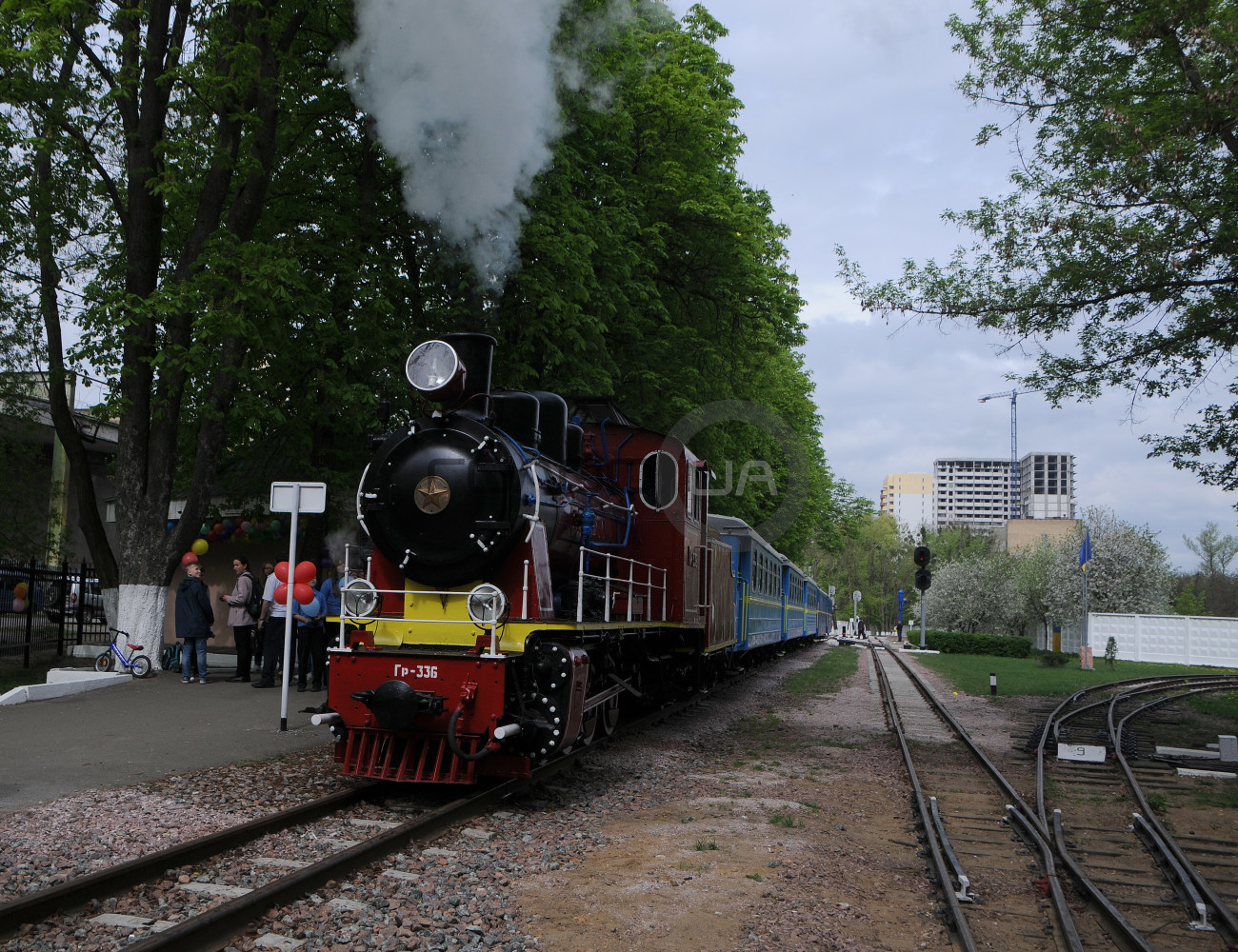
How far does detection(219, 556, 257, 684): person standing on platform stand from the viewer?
43.8ft

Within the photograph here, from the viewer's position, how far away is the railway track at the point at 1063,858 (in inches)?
199

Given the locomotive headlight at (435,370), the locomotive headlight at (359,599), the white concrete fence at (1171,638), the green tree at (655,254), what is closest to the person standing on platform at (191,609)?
the green tree at (655,254)

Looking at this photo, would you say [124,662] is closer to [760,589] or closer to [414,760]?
[414,760]

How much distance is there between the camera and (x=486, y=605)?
7.02 m

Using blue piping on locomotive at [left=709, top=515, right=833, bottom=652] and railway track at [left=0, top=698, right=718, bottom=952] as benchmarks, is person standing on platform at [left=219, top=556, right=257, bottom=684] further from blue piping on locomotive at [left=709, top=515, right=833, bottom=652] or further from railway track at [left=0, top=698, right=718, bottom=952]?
blue piping on locomotive at [left=709, top=515, right=833, bottom=652]

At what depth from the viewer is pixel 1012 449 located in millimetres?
103000

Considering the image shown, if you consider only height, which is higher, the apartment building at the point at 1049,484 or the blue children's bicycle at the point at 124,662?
the apartment building at the point at 1049,484

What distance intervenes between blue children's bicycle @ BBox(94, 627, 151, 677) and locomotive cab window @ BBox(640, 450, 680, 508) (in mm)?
7531

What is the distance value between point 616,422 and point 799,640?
86.5 ft

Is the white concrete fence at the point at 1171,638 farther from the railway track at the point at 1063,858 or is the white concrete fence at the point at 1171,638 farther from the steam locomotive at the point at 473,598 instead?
the steam locomotive at the point at 473,598

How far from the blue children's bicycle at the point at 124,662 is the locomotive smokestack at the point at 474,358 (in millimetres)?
7860

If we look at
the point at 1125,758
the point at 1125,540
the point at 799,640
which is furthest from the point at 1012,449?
the point at 1125,758

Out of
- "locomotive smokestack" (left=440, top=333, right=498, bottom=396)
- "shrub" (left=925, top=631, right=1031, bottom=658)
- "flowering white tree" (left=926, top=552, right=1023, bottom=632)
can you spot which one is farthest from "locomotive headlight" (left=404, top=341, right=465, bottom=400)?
"flowering white tree" (left=926, top=552, right=1023, bottom=632)

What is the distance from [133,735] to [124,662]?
4430mm
